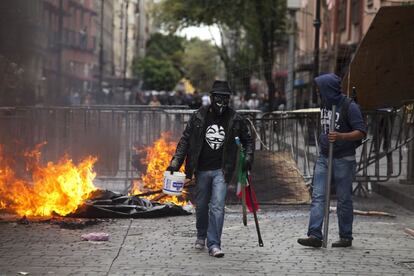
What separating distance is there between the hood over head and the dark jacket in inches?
33.3

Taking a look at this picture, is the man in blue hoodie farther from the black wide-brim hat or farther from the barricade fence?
the barricade fence

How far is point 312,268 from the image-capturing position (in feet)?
A: 21.0

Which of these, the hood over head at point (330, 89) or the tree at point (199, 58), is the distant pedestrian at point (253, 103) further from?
the tree at point (199, 58)

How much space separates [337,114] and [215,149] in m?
1.25

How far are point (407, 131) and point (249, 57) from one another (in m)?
37.2

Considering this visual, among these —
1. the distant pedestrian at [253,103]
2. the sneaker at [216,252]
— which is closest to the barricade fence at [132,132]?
the sneaker at [216,252]

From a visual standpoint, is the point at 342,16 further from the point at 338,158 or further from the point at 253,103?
the point at 338,158

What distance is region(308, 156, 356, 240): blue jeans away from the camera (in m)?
7.26

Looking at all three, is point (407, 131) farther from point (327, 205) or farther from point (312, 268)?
point (312, 268)

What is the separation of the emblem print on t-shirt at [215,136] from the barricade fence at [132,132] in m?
A: 3.57

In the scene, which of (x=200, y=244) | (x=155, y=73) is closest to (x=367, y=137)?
(x=200, y=244)

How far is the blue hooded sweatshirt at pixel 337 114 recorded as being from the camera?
7.14 meters

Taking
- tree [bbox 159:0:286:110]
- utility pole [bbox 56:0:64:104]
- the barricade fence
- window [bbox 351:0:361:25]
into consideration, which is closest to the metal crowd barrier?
the barricade fence

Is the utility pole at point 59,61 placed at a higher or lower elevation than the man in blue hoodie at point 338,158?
higher
